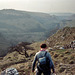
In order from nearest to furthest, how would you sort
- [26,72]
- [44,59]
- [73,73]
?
[44,59] < [73,73] < [26,72]

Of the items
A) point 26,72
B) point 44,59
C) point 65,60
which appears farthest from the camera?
point 65,60

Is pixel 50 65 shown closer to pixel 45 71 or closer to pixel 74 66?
pixel 45 71

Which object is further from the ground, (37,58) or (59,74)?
(37,58)

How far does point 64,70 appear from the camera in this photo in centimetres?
1143

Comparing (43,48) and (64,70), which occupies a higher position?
(43,48)

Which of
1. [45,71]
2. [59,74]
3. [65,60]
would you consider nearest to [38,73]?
[45,71]

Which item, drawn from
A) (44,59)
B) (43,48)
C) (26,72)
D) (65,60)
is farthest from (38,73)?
(65,60)

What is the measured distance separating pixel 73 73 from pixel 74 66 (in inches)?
54.6

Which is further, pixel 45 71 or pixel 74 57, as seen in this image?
pixel 74 57

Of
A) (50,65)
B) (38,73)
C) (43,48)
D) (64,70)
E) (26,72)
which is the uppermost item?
(43,48)

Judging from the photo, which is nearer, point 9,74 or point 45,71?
point 45,71

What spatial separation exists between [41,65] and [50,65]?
1.55 feet

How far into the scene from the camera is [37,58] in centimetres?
636

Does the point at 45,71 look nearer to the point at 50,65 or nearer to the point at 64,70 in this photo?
the point at 50,65
